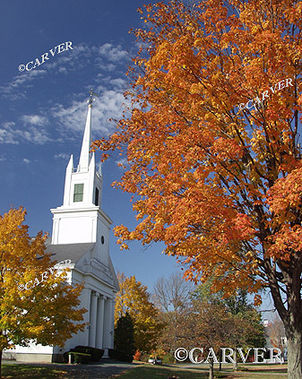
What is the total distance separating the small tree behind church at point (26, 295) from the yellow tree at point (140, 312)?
2476 cm

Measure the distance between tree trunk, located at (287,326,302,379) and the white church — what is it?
2949cm

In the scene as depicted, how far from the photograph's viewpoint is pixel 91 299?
39.1 metres

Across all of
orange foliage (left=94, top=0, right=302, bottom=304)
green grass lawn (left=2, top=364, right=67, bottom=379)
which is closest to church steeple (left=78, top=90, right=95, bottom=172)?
green grass lawn (left=2, top=364, right=67, bottom=379)

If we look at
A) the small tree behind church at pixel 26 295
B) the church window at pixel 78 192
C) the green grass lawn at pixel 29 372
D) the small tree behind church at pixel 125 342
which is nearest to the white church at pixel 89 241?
the church window at pixel 78 192

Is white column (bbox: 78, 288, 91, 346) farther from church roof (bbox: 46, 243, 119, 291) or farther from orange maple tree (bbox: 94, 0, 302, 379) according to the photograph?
orange maple tree (bbox: 94, 0, 302, 379)

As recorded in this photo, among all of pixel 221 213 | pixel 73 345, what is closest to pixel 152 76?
pixel 221 213

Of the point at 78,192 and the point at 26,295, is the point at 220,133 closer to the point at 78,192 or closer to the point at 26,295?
the point at 26,295

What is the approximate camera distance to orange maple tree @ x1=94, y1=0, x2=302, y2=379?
862 centimetres

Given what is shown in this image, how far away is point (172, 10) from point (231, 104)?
9.68 ft

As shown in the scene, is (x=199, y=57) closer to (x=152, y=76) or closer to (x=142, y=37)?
(x=152, y=76)

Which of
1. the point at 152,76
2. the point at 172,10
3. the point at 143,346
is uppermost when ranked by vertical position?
the point at 172,10

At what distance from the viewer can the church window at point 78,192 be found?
44531mm

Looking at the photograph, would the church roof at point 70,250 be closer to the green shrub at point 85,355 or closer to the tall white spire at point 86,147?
the green shrub at point 85,355

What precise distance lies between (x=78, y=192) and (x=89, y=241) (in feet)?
19.2
